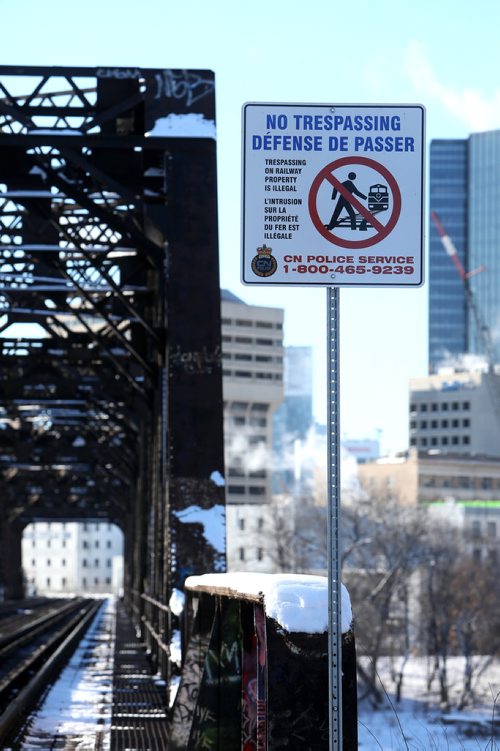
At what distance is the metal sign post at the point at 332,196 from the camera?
20.4ft

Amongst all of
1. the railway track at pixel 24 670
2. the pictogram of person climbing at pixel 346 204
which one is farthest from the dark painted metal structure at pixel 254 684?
the railway track at pixel 24 670

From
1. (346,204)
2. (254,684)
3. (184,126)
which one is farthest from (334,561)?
(184,126)

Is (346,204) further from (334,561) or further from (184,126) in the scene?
(184,126)

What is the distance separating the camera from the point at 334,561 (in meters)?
5.89

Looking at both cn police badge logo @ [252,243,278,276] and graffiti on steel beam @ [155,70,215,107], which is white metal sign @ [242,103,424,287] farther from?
graffiti on steel beam @ [155,70,215,107]

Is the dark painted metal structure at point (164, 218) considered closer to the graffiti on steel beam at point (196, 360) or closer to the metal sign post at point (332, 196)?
the graffiti on steel beam at point (196, 360)

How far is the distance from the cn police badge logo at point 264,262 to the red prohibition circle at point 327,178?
23cm

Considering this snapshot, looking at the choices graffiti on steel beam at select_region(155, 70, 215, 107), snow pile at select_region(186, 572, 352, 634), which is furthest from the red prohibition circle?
graffiti on steel beam at select_region(155, 70, 215, 107)

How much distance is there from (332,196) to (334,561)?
1521 mm

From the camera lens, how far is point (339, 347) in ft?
20.1

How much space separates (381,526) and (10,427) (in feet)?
184

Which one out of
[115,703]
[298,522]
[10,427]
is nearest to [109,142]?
[115,703]

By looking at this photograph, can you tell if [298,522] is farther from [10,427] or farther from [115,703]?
[115,703]

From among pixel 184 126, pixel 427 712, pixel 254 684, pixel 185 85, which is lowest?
pixel 427 712
